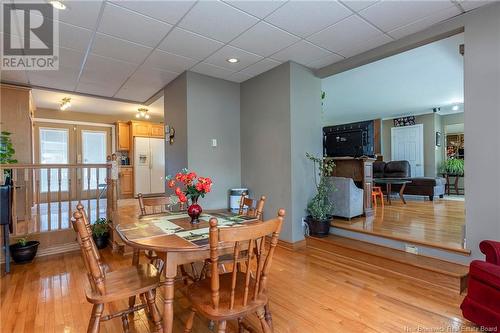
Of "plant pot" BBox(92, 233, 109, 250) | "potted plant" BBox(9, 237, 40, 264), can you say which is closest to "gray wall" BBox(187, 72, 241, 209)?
"plant pot" BBox(92, 233, 109, 250)

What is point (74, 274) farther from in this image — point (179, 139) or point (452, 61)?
point (452, 61)

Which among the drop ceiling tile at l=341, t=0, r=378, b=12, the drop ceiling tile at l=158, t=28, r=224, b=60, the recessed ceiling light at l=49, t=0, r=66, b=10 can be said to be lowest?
the recessed ceiling light at l=49, t=0, r=66, b=10

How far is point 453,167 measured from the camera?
725cm

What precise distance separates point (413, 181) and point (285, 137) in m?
4.73

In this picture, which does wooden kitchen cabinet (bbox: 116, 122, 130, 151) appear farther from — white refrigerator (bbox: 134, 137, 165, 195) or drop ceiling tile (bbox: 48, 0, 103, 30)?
drop ceiling tile (bbox: 48, 0, 103, 30)

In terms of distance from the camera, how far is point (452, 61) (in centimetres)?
386

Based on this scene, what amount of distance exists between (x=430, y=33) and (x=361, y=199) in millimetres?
2418

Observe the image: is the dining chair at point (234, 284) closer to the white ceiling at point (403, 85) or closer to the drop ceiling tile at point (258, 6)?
the drop ceiling tile at point (258, 6)

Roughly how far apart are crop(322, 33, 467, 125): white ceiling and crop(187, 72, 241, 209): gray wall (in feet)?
6.37

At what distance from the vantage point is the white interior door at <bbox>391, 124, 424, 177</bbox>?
7797mm

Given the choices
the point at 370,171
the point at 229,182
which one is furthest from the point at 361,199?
the point at 229,182

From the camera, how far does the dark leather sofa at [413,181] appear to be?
619 centimetres

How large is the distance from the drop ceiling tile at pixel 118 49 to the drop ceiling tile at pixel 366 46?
250cm

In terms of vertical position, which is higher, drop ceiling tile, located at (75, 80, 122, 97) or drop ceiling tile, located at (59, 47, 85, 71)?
drop ceiling tile, located at (75, 80, 122, 97)
